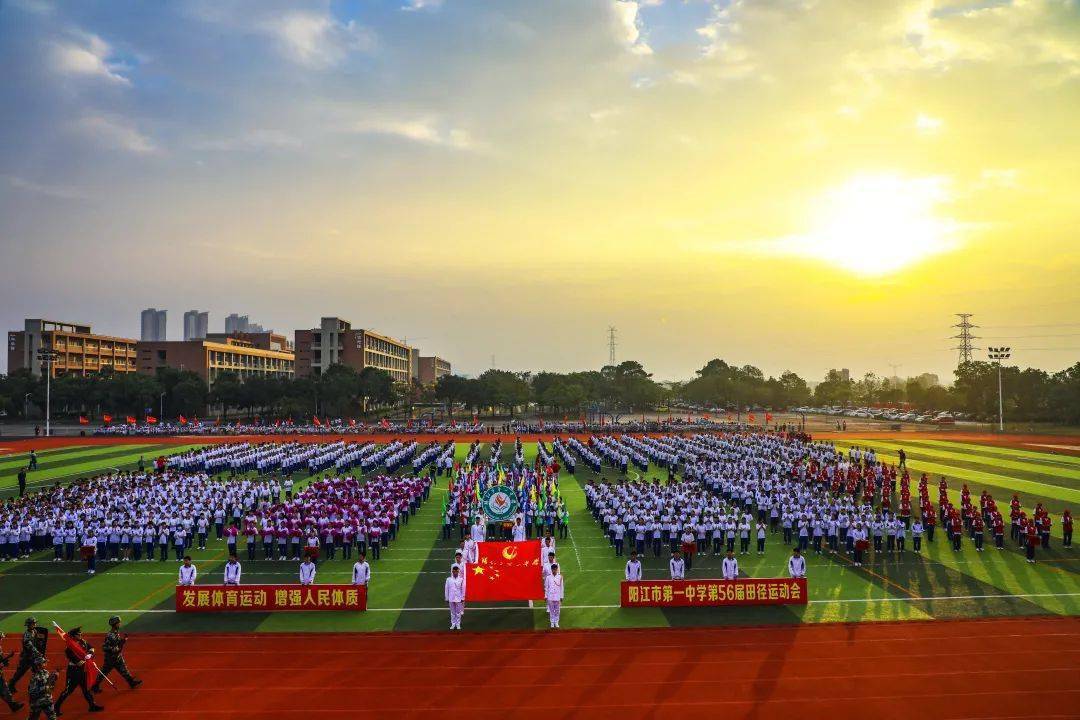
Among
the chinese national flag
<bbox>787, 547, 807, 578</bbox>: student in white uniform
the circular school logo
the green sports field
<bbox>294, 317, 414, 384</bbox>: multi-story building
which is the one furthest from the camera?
<bbox>294, 317, 414, 384</bbox>: multi-story building

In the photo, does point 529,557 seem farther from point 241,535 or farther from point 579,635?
point 241,535

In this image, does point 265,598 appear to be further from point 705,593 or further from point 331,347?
point 331,347

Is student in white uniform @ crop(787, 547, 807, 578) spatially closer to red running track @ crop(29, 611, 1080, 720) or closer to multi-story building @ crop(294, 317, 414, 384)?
red running track @ crop(29, 611, 1080, 720)

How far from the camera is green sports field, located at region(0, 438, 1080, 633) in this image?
15336 millimetres

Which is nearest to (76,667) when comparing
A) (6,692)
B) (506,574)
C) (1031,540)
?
(6,692)

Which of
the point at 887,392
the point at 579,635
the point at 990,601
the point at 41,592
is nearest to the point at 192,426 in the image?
the point at 41,592

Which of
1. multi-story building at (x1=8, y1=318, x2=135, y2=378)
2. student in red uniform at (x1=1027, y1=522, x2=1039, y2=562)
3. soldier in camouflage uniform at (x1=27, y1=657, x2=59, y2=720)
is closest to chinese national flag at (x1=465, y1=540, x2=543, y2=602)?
soldier in camouflage uniform at (x1=27, y1=657, x2=59, y2=720)

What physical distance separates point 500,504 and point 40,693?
12.6 m

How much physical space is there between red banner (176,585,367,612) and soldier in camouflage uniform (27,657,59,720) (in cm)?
524

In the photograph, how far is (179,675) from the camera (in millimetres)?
12523

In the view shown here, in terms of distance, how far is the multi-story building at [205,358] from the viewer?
9738 centimetres

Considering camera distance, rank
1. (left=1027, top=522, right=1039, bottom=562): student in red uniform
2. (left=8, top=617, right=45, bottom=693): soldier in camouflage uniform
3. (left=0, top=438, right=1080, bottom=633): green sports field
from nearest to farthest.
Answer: (left=8, top=617, right=45, bottom=693): soldier in camouflage uniform
(left=0, top=438, right=1080, bottom=633): green sports field
(left=1027, top=522, right=1039, bottom=562): student in red uniform

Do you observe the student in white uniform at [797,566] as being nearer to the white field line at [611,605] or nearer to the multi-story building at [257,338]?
the white field line at [611,605]

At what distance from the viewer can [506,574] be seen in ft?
52.3
